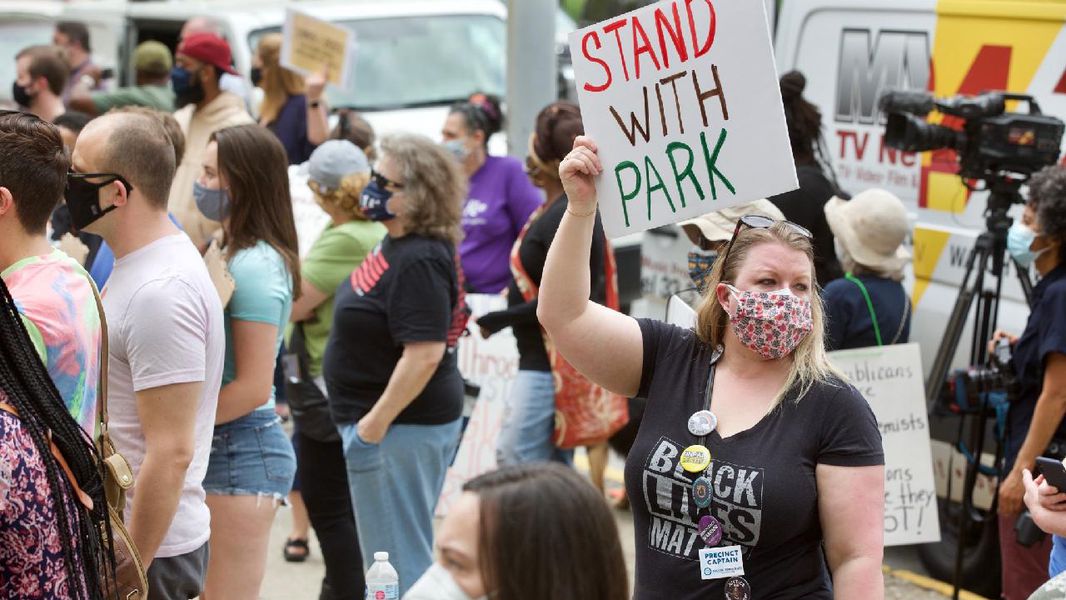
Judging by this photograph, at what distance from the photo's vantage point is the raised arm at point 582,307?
9.76ft

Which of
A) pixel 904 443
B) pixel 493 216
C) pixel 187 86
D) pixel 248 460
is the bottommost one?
pixel 904 443

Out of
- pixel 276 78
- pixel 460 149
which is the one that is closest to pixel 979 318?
pixel 460 149

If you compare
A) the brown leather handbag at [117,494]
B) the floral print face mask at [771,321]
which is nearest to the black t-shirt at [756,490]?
the floral print face mask at [771,321]

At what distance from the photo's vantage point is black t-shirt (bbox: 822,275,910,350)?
16.3ft

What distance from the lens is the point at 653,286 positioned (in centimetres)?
695

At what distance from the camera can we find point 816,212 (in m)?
5.46

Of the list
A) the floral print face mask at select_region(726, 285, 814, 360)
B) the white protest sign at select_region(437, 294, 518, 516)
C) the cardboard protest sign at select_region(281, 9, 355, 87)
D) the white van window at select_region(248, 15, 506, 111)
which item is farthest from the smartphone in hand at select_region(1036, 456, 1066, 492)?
the white van window at select_region(248, 15, 506, 111)

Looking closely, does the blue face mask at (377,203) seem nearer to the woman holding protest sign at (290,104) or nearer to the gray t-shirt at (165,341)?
the gray t-shirt at (165,341)

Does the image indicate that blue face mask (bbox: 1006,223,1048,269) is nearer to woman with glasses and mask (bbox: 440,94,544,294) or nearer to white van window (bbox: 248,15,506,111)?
woman with glasses and mask (bbox: 440,94,544,294)

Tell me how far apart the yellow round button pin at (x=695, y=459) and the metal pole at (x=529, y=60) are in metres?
4.27

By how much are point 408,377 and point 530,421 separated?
0.94 m

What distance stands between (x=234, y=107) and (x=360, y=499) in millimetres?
3292

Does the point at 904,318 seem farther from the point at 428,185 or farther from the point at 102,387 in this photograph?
the point at 102,387

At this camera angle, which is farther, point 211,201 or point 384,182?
point 384,182
